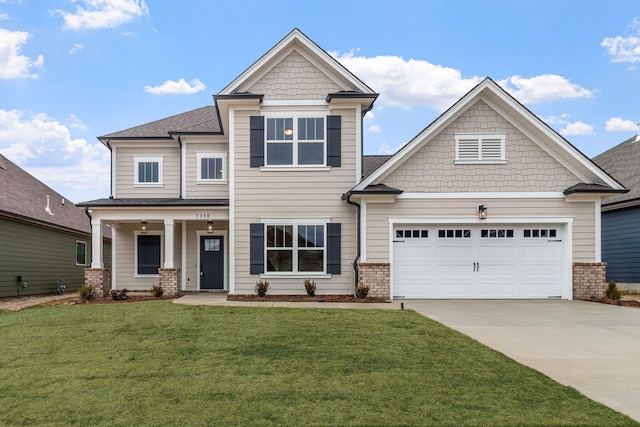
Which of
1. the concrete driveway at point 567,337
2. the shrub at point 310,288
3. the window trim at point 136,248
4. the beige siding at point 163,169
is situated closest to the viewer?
the concrete driveway at point 567,337

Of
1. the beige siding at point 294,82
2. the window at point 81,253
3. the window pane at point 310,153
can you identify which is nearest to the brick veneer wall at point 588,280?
the window pane at point 310,153

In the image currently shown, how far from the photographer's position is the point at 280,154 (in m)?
13.8

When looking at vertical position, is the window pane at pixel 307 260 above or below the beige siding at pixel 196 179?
below

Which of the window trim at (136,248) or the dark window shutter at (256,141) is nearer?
the dark window shutter at (256,141)

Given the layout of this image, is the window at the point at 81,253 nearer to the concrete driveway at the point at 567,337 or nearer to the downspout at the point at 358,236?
the downspout at the point at 358,236

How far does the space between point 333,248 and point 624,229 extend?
1086cm

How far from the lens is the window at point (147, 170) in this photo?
16.4m

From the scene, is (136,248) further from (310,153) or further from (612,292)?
(612,292)

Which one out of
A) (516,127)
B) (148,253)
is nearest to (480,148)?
(516,127)

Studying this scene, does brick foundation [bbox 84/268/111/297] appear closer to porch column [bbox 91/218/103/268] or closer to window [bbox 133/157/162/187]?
porch column [bbox 91/218/103/268]

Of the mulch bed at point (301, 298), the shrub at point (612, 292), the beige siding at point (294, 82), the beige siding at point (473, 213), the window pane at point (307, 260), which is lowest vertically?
the mulch bed at point (301, 298)

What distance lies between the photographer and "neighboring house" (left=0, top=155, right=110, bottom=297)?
15.4 meters

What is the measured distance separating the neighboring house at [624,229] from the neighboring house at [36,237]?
20.9m

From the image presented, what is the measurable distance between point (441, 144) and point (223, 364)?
967 centimetres
